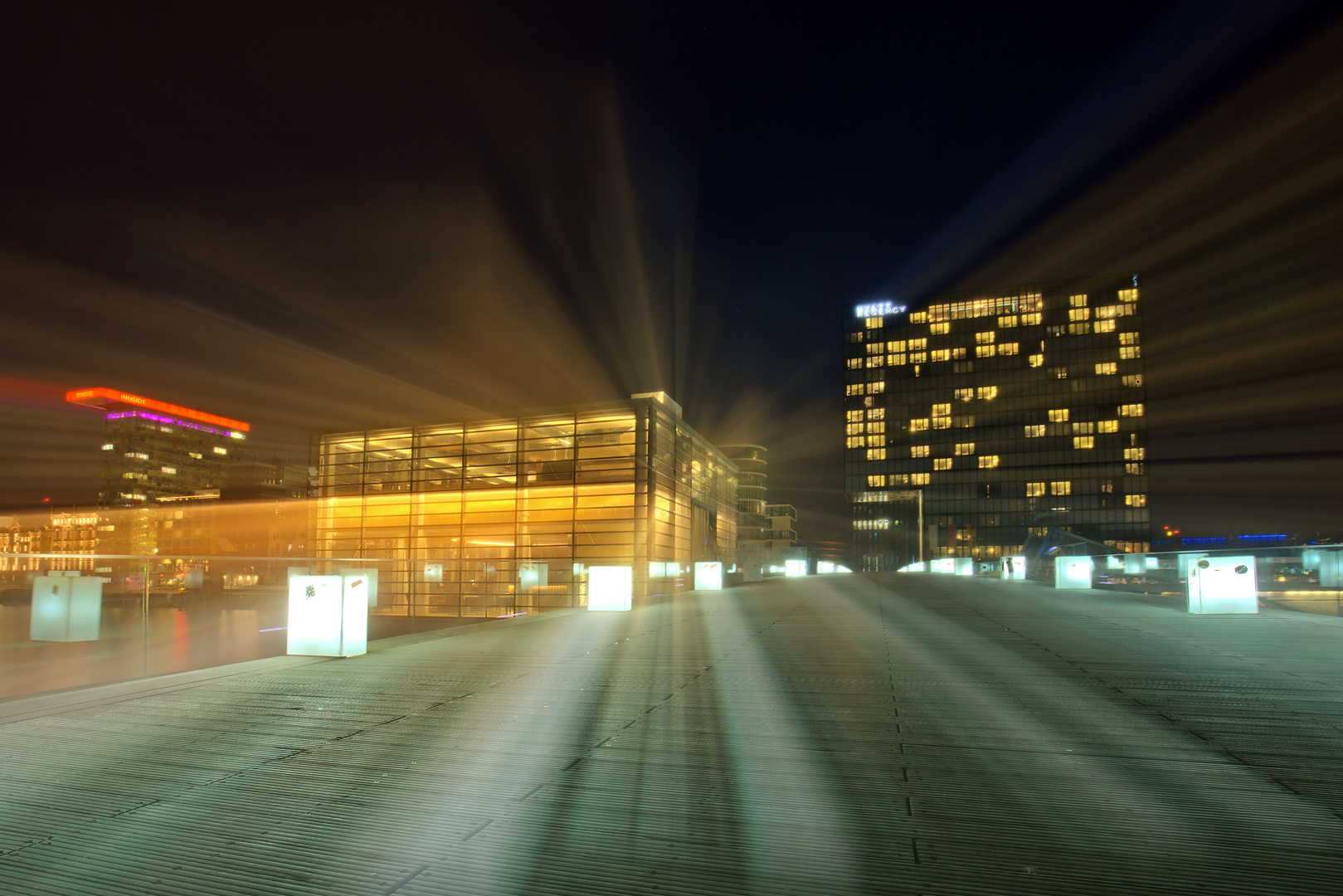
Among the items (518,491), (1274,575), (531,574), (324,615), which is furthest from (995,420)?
(324,615)

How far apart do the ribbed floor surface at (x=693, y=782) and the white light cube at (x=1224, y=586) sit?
284 inches

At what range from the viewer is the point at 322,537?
2154 inches

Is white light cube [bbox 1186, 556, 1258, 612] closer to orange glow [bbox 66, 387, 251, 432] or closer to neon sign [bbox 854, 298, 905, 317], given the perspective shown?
neon sign [bbox 854, 298, 905, 317]

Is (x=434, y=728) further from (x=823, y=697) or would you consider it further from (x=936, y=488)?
(x=936, y=488)

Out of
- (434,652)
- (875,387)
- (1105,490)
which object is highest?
(875,387)

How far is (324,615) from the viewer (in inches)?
384

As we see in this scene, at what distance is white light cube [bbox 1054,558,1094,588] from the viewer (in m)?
27.5

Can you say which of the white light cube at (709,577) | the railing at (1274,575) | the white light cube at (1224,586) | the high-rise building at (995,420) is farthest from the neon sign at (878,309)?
the white light cube at (1224,586)

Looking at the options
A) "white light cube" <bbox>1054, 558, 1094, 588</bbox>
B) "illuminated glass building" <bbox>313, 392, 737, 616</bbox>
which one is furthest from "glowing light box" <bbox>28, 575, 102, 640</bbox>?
"illuminated glass building" <bbox>313, 392, 737, 616</bbox>

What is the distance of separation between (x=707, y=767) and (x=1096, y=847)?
6.90ft

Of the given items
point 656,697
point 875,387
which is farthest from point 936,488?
point 656,697

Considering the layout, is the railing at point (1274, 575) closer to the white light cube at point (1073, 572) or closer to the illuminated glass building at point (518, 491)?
the white light cube at point (1073, 572)

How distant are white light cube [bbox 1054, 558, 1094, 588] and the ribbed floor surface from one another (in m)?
19.9

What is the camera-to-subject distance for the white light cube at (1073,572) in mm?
27469
